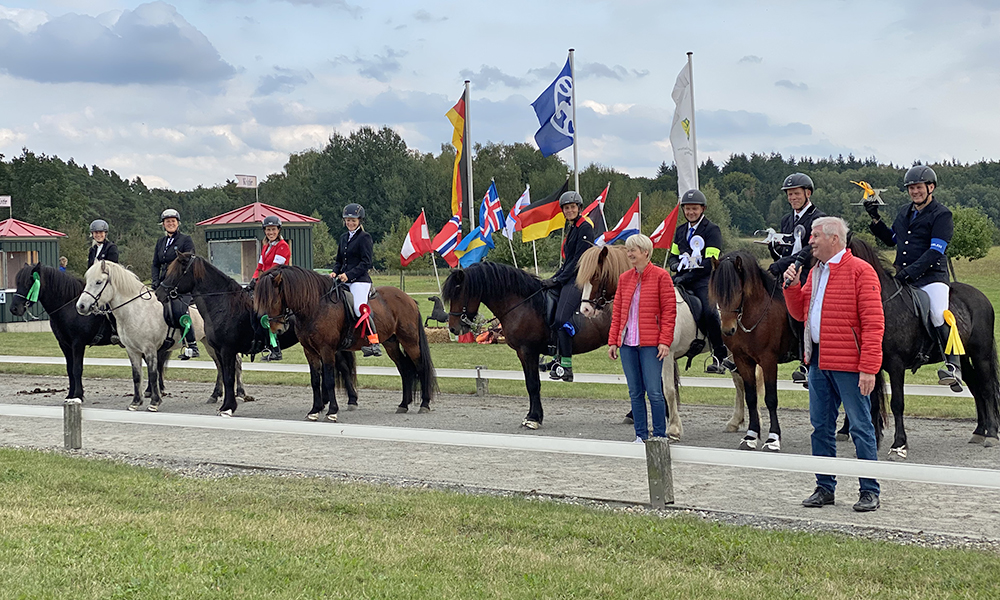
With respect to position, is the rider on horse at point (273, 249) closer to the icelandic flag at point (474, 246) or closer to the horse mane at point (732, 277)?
the horse mane at point (732, 277)

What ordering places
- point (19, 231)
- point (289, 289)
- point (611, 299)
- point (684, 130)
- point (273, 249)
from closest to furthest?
point (611, 299) < point (289, 289) < point (273, 249) < point (684, 130) < point (19, 231)

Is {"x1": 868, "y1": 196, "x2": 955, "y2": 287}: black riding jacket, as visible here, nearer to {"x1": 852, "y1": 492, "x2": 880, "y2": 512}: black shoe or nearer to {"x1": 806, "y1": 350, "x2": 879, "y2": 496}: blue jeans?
{"x1": 806, "y1": 350, "x2": 879, "y2": 496}: blue jeans

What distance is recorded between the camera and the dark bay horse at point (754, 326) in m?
8.68

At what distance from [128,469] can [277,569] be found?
4.05m

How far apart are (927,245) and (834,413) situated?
10.1 feet

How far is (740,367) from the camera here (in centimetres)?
908

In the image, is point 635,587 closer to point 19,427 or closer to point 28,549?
point 28,549

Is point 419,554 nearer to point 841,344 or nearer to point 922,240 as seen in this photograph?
point 841,344

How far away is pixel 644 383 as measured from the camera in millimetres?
8719

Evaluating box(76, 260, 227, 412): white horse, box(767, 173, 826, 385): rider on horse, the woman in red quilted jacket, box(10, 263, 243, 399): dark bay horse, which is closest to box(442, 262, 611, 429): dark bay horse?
the woman in red quilted jacket

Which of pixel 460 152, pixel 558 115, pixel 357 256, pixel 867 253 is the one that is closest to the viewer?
pixel 867 253

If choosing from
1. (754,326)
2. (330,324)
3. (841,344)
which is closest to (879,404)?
(754,326)

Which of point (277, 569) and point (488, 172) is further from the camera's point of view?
point (488, 172)

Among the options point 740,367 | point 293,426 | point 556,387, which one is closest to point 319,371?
point 293,426
